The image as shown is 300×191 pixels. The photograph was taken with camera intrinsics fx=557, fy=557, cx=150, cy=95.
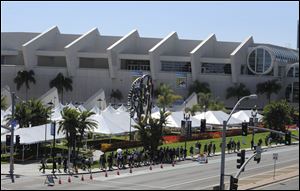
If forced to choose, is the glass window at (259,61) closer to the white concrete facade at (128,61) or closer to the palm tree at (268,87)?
the white concrete facade at (128,61)

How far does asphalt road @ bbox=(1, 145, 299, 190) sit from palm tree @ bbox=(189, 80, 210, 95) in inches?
2283

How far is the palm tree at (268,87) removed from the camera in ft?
361

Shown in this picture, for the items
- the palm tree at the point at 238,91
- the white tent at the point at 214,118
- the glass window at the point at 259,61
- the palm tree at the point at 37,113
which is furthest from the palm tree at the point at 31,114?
the glass window at the point at 259,61

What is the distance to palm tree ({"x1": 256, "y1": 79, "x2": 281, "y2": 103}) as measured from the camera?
11000 centimetres

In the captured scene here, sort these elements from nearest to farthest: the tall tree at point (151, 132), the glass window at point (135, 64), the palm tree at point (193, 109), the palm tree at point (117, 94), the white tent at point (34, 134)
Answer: the white tent at point (34, 134) → the tall tree at point (151, 132) → the palm tree at point (193, 109) → the palm tree at point (117, 94) → the glass window at point (135, 64)

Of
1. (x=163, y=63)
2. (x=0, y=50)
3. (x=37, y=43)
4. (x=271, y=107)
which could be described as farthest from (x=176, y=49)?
(x=271, y=107)

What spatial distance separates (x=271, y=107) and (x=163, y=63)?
4592cm

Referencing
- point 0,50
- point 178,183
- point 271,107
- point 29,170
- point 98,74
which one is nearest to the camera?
point 178,183

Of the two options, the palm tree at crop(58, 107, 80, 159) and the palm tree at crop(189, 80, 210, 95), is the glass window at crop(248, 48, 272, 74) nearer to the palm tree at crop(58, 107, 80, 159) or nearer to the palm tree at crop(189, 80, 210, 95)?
the palm tree at crop(189, 80, 210, 95)

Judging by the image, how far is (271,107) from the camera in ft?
233

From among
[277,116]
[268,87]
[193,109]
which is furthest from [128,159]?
[268,87]

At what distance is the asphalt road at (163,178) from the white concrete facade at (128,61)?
63.5 meters

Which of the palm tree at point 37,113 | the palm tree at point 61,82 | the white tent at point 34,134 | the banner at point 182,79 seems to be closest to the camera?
the white tent at point 34,134

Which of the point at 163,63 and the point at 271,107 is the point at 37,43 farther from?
the point at 271,107
